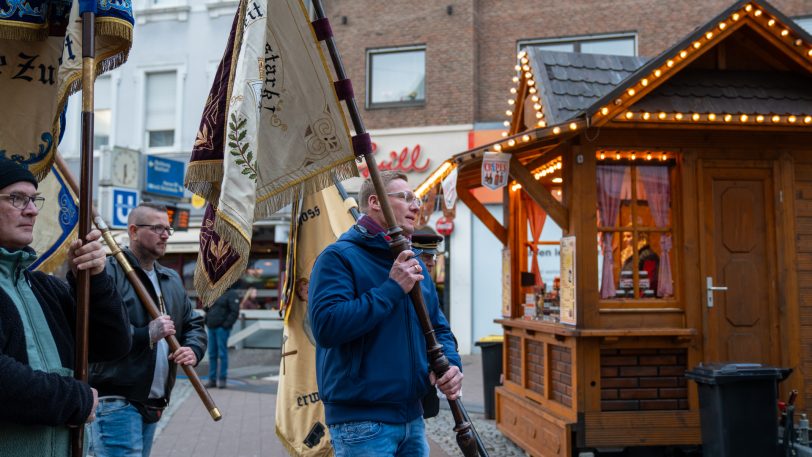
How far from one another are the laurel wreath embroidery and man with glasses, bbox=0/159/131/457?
822 millimetres

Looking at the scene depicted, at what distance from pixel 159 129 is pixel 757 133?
52.6 ft

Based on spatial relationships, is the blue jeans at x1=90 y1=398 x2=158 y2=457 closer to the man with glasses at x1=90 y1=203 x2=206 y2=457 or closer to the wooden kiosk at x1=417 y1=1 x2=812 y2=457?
the man with glasses at x1=90 y1=203 x2=206 y2=457

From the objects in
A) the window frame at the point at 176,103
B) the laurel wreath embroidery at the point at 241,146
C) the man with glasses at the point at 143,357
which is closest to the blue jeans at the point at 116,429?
the man with glasses at the point at 143,357

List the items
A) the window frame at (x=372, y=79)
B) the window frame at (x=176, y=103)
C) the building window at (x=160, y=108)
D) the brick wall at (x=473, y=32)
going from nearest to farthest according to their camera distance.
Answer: the brick wall at (x=473, y=32) < the window frame at (x=372, y=79) < the window frame at (x=176, y=103) < the building window at (x=160, y=108)

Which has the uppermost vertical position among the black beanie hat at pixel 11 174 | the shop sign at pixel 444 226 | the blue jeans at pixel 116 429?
the shop sign at pixel 444 226

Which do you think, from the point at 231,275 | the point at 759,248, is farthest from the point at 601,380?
the point at 231,275

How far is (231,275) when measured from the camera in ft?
12.1

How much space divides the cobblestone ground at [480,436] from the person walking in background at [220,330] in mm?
3929

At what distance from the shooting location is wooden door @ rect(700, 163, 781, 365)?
7.30 metres

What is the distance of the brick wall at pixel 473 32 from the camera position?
17375mm

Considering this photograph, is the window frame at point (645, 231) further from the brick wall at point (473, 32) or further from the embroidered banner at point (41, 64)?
the brick wall at point (473, 32)

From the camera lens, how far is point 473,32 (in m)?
18.3

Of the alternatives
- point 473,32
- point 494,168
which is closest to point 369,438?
point 494,168

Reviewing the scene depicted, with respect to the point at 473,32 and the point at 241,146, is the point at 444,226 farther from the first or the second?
the point at 241,146
